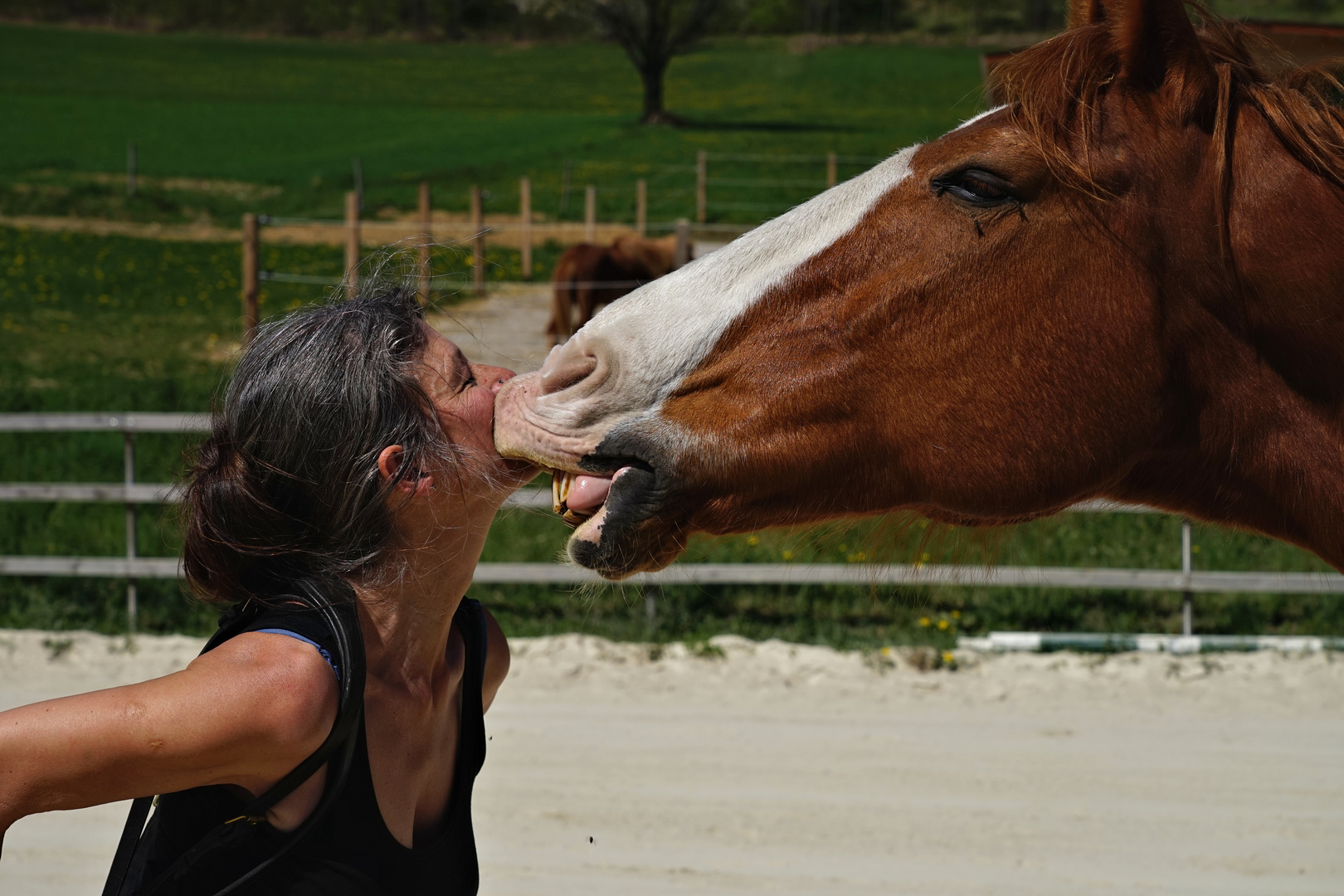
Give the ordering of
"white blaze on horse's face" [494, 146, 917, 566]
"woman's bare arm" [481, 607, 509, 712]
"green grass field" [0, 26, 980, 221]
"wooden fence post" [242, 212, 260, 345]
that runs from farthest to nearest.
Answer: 1. "green grass field" [0, 26, 980, 221]
2. "wooden fence post" [242, 212, 260, 345]
3. "woman's bare arm" [481, 607, 509, 712]
4. "white blaze on horse's face" [494, 146, 917, 566]

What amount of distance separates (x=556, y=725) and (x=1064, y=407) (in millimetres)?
4066

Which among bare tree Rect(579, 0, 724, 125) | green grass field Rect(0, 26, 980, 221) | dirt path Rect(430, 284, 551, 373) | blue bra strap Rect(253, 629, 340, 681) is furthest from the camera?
bare tree Rect(579, 0, 724, 125)

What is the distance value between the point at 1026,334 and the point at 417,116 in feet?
117

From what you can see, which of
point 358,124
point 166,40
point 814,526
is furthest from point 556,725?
point 166,40

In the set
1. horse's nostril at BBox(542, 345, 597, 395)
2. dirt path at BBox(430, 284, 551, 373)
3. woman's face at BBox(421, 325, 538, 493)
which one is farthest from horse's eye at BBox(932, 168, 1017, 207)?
dirt path at BBox(430, 284, 551, 373)

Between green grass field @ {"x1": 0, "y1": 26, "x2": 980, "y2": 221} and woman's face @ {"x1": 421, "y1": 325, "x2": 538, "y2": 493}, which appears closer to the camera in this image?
woman's face @ {"x1": 421, "y1": 325, "x2": 538, "y2": 493}

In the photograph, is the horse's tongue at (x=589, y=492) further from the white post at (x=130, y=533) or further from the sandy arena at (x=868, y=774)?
the white post at (x=130, y=533)

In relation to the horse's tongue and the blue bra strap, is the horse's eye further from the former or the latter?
the blue bra strap

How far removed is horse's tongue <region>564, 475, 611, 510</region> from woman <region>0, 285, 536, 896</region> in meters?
0.11

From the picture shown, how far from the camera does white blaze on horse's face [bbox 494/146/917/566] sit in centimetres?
167

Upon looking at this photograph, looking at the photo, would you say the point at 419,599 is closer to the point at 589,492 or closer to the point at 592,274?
the point at 589,492

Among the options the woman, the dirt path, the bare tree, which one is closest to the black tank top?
the woman

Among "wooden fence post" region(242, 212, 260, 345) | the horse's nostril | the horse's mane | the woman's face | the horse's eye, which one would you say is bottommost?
"wooden fence post" region(242, 212, 260, 345)

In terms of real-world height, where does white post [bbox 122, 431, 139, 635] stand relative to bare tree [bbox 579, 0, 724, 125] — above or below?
below
